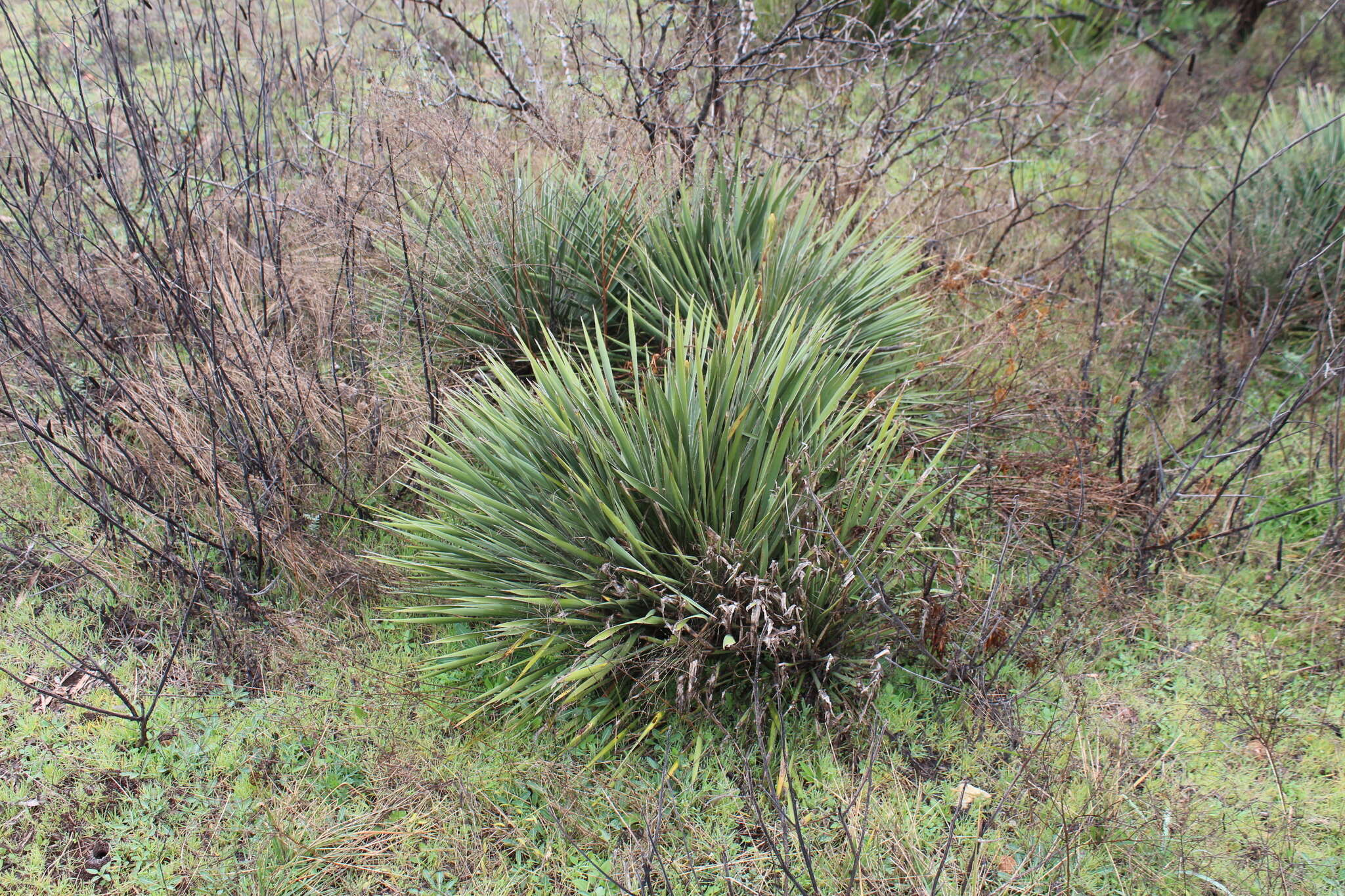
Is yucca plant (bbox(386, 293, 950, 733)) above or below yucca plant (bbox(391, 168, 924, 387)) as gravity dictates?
below

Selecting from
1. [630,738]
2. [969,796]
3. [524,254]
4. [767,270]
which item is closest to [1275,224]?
[767,270]

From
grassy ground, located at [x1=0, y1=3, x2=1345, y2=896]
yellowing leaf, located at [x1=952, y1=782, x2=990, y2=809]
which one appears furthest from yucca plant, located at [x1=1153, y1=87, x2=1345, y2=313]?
yellowing leaf, located at [x1=952, y1=782, x2=990, y2=809]

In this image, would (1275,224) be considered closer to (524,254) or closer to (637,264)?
(637,264)

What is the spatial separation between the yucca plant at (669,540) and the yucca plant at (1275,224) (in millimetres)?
3322

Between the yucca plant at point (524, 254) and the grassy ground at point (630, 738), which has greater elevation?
the yucca plant at point (524, 254)

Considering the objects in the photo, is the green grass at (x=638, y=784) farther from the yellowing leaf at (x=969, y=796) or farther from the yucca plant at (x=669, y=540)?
the yucca plant at (x=669, y=540)

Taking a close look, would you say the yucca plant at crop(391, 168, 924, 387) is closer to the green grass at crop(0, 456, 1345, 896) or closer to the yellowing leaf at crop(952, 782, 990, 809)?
the green grass at crop(0, 456, 1345, 896)

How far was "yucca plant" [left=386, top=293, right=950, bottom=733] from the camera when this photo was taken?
279cm

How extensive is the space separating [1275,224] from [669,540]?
444cm

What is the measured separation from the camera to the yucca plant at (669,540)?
2789 millimetres

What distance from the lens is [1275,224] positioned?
5082 millimetres

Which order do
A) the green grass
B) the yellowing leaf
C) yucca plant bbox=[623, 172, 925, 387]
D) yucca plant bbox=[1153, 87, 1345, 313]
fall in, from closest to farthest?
the green grass
the yellowing leaf
yucca plant bbox=[623, 172, 925, 387]
yucca plant bbox=[1153, 87, 1345, 313]

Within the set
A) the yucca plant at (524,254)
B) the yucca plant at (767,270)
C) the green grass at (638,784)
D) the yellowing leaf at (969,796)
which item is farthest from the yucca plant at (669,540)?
the yucca plant at (524,254)

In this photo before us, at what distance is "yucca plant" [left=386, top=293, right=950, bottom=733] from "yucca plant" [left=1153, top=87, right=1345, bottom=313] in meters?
3.32
